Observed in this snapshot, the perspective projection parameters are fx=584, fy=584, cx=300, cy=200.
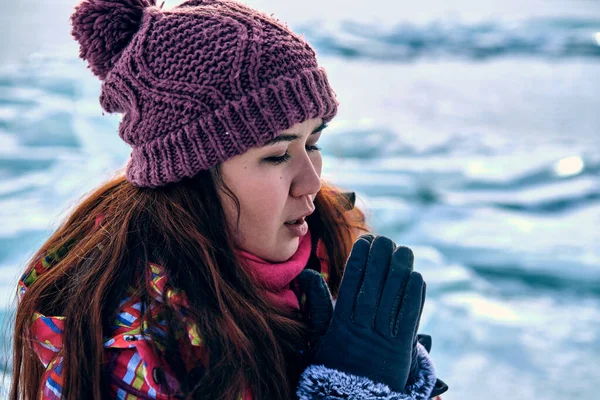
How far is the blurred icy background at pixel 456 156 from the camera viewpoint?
241 cm

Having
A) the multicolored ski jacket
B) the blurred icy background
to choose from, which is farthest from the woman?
the blurred icy background

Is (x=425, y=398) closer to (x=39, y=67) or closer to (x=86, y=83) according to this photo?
(x=86, y=83)

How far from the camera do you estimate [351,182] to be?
3.42 meters

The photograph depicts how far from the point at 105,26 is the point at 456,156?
2.95m

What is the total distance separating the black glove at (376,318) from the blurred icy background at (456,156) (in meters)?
0.84

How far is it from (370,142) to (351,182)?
1.86 feet

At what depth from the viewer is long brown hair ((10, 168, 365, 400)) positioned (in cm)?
116

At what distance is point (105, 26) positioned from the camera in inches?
50.1

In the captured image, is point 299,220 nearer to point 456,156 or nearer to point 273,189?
point 273,189

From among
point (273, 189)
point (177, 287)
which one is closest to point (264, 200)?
point (273, 189)

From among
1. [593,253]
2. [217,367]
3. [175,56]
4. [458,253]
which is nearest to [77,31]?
[175,56]

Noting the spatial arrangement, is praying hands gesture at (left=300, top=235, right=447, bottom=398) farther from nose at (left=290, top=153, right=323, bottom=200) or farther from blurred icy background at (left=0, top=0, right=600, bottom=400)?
blurred icy background at (left=0, top=0, right=600, bottom=400)

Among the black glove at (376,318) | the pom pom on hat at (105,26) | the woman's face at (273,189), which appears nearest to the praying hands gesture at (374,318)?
the black glove at (376,318)

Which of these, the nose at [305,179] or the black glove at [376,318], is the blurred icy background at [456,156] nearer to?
the nose at [305,179]
